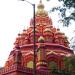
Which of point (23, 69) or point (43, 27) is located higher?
point (43, 27)

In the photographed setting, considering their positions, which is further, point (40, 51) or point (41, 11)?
point (41, 11)

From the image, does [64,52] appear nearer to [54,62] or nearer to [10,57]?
[54,62]

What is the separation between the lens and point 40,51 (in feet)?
116

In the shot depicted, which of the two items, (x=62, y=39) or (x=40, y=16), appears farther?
(x=40, y=16)

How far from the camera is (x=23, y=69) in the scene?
3253cm

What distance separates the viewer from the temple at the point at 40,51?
33.0 m

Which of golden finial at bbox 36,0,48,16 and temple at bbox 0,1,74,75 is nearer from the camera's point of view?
temple at bbox 0,1,74,75

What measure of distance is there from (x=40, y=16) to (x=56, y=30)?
10.4ft

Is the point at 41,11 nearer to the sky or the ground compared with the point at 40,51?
nearer to the sky

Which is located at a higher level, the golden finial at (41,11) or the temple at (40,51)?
the golden finial at (41,11)

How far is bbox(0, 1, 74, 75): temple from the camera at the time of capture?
1300 inches

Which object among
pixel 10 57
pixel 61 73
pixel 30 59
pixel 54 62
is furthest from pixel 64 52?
pixel 61 73

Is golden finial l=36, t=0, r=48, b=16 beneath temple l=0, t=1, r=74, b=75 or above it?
above

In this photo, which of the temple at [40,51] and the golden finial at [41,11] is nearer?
the temple at [40,51]
